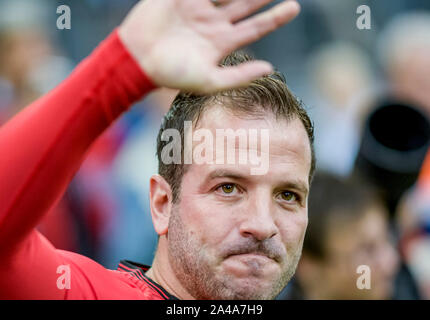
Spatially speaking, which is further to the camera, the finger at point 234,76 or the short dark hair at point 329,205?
the short dark hair at point 329,205

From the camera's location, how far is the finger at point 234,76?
55.4 inches

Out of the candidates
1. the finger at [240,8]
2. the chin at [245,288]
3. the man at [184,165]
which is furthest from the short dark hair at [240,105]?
the finger at [240,8]

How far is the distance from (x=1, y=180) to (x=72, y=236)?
2.30m

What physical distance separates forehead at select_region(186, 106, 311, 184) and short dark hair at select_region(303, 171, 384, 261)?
0.81 metres

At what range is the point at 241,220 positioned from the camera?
1.94 meters

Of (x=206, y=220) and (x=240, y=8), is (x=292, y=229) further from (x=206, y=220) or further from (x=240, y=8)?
(x=240, y=8)

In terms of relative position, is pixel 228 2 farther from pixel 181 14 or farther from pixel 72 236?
pixel 72 236

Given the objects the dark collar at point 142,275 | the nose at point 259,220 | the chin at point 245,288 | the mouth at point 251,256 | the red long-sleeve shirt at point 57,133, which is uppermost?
the red long-sleeve shirt at point 57,133

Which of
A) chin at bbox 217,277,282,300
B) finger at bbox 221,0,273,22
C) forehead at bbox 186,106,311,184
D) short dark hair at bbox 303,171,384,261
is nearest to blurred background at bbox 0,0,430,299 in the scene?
short dark hair at bbox 303,171,384,261

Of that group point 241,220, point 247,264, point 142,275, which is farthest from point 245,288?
point 142,275

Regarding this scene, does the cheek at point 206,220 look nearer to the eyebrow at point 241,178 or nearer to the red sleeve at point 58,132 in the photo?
the eyebrow at point 241,178

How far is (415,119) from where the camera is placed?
128 inches

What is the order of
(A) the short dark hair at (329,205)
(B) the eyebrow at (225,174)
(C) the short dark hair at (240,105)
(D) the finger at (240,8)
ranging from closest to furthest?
1. (D) the finger at (240,8)
2. (B) the eyebrow at (225,174)
3. (C) the short dark hair at (240,105)
4. (A) the short dark hair at (329,205)
